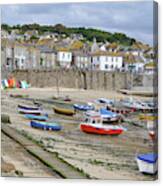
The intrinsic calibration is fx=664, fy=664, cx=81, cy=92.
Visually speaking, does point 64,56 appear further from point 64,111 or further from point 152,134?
point 152,134

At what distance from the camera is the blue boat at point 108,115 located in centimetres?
296

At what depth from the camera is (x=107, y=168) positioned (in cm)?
294

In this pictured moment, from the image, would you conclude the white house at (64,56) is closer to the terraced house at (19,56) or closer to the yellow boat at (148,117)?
the terraced house at (19,56)

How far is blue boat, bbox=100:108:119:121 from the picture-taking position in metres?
2.96

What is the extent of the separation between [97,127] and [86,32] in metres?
0.43

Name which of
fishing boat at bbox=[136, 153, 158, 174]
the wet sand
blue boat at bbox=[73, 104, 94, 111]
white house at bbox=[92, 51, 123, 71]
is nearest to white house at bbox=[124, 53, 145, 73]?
white house at bbox=[92, 51, 123, 71]

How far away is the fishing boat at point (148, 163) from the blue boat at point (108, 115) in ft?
0.68

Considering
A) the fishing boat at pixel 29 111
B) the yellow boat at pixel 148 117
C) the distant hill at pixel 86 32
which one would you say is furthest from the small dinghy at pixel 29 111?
the yellow boat at pixel 148 117

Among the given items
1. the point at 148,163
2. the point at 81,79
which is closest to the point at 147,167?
the point at 148,163

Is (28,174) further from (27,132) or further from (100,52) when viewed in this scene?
(100,52)

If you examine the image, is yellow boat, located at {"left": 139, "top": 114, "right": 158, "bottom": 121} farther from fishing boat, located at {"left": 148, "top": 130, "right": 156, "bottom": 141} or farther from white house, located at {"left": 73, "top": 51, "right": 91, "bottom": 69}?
white house, located at {"left": 73, "top": 51, "right": 91, "bottom": 69}

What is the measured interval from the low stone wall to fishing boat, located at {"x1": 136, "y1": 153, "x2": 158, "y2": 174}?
32cm

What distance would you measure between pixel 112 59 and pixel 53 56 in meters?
0.27

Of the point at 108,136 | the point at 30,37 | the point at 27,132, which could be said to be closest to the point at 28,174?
the point at 27,132
